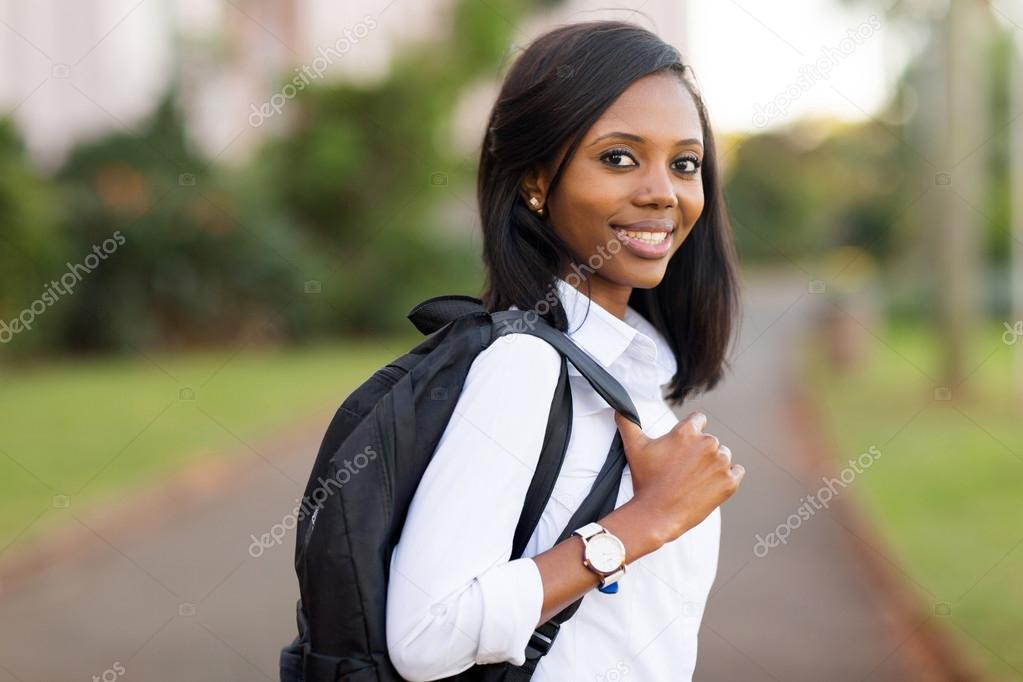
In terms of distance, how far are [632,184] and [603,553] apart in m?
0.61

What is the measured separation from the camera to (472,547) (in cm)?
155

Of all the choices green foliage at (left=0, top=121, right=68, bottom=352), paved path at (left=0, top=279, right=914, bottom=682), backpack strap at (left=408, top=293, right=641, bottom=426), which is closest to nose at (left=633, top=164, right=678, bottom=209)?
backpack strap at (left=408, top=293, right=641, bottom=426)

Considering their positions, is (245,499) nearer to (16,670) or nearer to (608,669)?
(16,670)

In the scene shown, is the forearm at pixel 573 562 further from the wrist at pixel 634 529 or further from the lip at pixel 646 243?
the lip at pixel 646 243

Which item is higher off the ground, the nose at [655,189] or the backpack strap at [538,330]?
the nose at [655,189]

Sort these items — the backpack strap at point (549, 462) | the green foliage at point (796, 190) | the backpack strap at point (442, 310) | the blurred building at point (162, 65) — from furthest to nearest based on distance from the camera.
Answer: the green foliage at point (796, 190)
the blurred building at point (162, 65)
the backpack strap at point (442, 310)
the backpack strap at point (549, 462)

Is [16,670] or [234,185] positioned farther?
[234,185]

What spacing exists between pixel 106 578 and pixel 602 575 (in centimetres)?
563

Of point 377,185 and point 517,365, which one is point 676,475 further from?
point 377,185

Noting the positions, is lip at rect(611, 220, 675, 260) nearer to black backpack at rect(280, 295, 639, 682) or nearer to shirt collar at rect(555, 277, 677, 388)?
shirt collar at rect(555, 277, 677, 388)

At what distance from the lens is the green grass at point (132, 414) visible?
832cm

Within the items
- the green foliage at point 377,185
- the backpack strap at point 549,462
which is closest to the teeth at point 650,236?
the backpack strap at point 549,462

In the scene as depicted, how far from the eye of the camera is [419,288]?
72.5 feet

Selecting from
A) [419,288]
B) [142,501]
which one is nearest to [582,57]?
[142,501]
